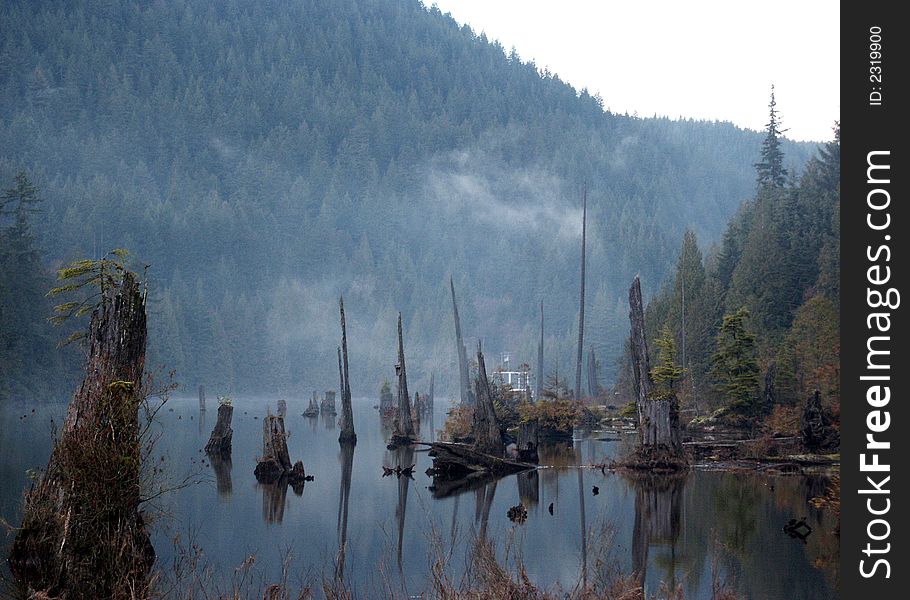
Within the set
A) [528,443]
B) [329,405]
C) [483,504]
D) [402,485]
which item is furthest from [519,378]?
[483,504]

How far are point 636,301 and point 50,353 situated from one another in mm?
61812

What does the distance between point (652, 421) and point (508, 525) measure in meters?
12.3

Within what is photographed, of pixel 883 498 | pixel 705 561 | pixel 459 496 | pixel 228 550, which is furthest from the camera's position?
pixel 459 496

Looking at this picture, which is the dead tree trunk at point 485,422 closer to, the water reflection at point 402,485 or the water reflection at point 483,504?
the water reflection at point 483,504

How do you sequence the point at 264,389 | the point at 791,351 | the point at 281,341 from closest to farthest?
the point at 791,351 < the point at 264,389 < the point at 281,341

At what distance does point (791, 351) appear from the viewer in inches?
1961

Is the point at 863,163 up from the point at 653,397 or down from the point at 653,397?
up

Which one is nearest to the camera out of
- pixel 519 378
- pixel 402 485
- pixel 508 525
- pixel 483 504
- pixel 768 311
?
pixel 508 525

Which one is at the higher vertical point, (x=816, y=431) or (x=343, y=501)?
(x=816, y=431)

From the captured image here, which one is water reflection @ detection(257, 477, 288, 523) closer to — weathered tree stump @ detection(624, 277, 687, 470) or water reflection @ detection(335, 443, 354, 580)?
water reflection @ detection(335, 443, 354, 580)

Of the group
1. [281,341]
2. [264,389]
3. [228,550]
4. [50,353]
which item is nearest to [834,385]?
[228,550]

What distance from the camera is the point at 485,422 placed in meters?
35.9

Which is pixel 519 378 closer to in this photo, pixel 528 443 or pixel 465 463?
pixel 528 443

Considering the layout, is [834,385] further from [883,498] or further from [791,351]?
[883,498]
